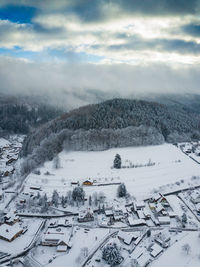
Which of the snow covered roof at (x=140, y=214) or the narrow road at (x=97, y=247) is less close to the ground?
the snow covered roof at (x=140, y=214)

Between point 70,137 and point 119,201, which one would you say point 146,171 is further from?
point 70,137

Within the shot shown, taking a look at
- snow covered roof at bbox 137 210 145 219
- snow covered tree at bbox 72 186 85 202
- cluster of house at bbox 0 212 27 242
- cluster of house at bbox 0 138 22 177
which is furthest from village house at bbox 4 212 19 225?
cluster of house at bbox 0 138 22 177

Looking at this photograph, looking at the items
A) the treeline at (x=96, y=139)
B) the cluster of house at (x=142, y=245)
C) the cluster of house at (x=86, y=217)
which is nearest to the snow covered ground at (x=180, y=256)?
the cluster of house at (x=142, y=245)

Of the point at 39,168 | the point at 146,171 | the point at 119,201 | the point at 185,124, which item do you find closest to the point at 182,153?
the point at 146,171

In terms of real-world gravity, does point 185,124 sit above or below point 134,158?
above

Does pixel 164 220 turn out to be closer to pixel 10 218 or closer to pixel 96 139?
pixel 10 218

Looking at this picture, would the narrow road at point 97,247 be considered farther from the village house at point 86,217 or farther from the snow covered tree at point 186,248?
the snow covered tree at point 186,248

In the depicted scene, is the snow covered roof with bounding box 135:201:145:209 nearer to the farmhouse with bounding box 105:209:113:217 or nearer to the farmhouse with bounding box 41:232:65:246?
the farmhouse with bounding box 105:209:113:217
